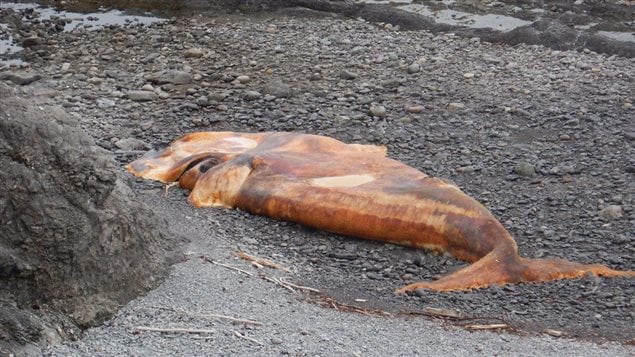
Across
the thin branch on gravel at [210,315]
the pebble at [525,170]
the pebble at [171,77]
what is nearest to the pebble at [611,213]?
the pebble at [525,170]

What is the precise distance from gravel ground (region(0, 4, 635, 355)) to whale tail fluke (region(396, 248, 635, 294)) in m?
0.08

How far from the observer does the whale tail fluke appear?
6168mm

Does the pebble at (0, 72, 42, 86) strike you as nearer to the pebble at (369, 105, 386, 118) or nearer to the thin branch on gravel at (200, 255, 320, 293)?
the pebble at (369, 105, 386, 118)

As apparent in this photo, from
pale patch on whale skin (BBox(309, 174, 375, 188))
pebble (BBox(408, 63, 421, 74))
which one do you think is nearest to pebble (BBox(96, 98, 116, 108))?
pebble (BBox(408, 63, 421, 74))

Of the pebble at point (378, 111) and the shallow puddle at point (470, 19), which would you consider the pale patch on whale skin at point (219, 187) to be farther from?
the shallow puddle at point (470, 19)

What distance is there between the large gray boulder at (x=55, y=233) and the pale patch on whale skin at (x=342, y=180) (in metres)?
2.03

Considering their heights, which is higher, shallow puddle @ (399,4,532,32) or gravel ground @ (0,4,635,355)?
shallow puddle @ (399,4,532,32)

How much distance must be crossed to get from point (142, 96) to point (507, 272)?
4.80m

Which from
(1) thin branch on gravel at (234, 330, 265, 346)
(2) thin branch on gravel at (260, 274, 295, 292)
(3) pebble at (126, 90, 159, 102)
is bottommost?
(2) thin branch on gravel at (260, 274, 295, 292)

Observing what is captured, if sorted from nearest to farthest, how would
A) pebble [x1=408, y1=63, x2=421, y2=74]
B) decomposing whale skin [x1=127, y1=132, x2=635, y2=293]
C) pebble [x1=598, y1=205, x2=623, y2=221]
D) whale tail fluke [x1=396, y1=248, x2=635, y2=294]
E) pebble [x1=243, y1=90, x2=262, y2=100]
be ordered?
whale tail fluke [x1=396, y1=248, x2=635, y2=294]
decomposing whale skin [x1=127, y1=132, x2=635, y2=293]
pebble [x1=598, y1=205, x2=623, y2=221]
pebble [x1=243, y1=90, x2=262, y2=100]
pebble [x1=408, y1=63, x2=421, y2=74]

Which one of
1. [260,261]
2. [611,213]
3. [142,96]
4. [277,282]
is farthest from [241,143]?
[611,213]

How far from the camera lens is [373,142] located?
28.6 feet

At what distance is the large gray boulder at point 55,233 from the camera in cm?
471

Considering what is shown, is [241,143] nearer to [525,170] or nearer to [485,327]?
[525,170]
